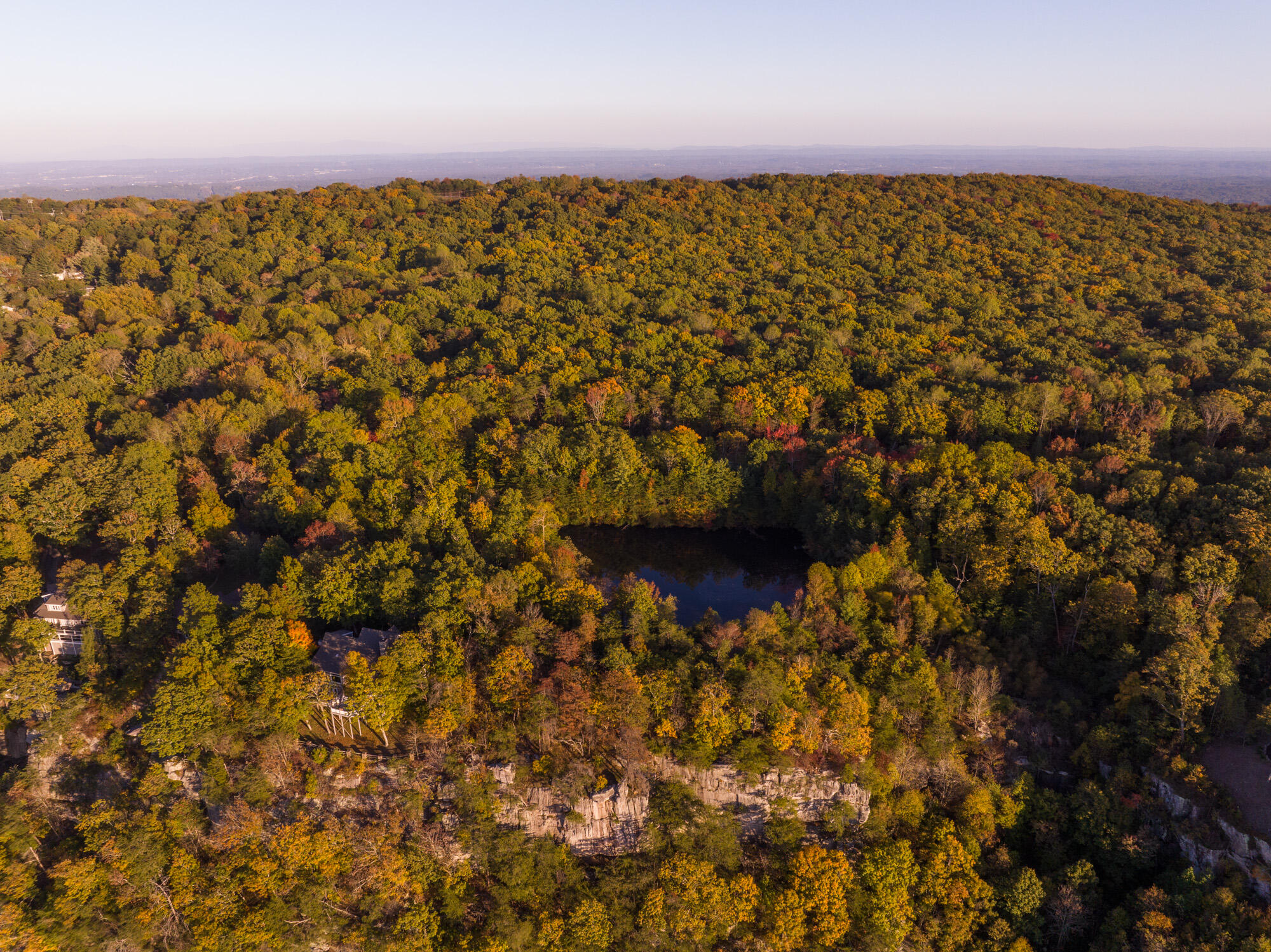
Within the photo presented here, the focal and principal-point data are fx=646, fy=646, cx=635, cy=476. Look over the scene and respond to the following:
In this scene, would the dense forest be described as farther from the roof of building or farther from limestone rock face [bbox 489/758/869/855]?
the roof of building

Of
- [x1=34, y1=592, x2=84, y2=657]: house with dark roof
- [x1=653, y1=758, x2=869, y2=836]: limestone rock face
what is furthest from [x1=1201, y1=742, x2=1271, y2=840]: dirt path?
[x1=34, y1=592, x2=84, y2=657]: house with dark roof

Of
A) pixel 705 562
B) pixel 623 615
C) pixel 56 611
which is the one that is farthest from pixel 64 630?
pixel 705 562

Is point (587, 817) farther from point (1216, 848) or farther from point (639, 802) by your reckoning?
point (1216, 848)

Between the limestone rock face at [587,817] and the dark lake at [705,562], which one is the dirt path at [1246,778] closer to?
the dark lake at [705,562]

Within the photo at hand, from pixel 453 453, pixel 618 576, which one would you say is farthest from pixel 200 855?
pixel 453 453

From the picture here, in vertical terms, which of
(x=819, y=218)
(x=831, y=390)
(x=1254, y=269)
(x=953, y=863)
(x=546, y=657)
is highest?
(x=819, y=218)

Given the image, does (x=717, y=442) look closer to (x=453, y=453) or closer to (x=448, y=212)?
(x=453, y=453)

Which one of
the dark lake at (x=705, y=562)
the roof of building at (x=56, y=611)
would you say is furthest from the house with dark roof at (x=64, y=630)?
the dark lake at (x=705, y=562)
